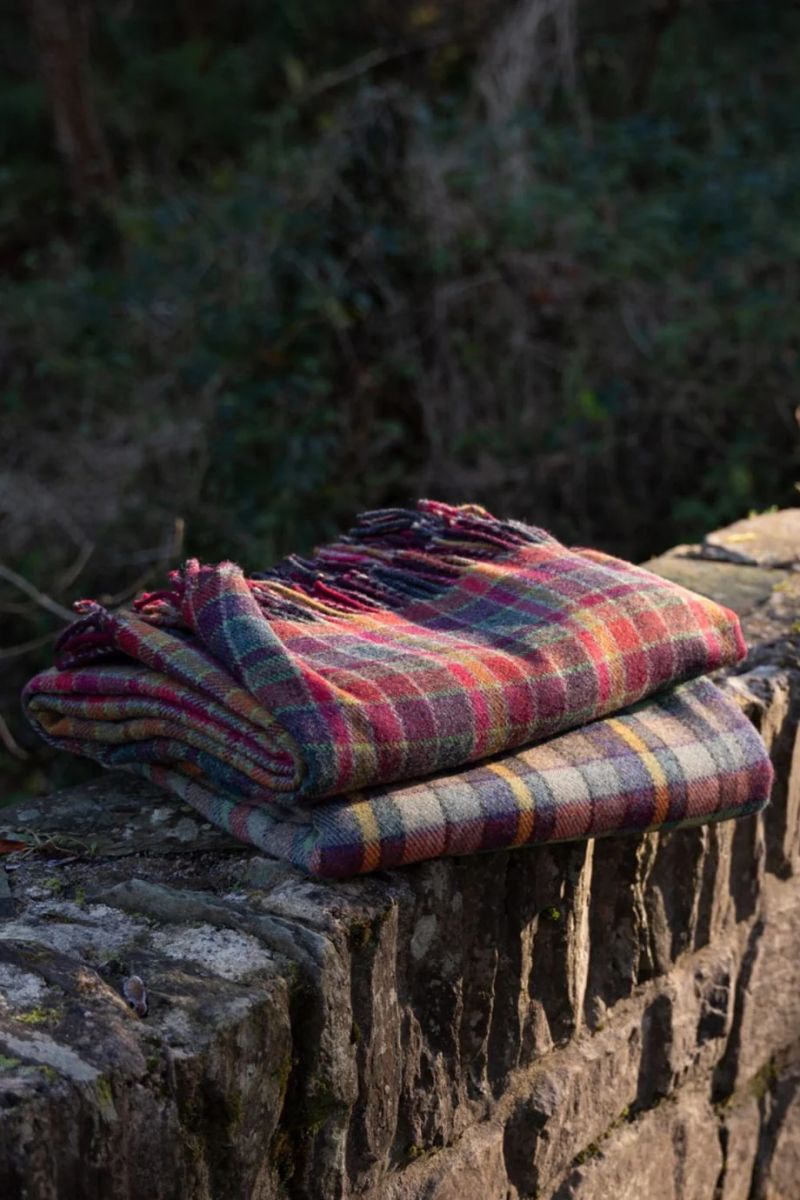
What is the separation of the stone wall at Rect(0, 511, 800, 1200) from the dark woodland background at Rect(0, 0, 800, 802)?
2.01 metres

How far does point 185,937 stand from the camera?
1351mm

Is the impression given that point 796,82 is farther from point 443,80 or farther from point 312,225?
point 312,225

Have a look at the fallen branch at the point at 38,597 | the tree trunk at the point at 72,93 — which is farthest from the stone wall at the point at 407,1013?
the tree trunk at the point at 72,93

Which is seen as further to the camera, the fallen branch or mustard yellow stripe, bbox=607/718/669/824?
the fallen branch

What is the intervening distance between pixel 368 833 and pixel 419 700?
0.15 meters

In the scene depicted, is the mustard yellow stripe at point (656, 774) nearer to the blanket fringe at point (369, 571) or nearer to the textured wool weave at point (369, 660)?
the textured wool weave at point (369, 660)

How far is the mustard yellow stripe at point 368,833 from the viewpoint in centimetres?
139

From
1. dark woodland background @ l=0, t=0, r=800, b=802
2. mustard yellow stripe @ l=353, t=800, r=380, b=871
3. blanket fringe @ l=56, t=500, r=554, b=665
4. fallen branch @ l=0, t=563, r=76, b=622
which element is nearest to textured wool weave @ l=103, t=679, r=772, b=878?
mustard yellow stripe @ l=353, t=800, r=380, b=871

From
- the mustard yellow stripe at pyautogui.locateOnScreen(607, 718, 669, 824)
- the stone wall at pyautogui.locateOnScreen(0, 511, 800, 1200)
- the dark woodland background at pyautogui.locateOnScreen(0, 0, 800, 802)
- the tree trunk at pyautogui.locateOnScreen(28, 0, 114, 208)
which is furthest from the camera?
the tree trunk at pyautogui.locateOnScreen(28, 0, 114, 208)

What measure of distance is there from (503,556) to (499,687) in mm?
368

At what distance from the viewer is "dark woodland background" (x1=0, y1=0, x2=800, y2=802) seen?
482 cm

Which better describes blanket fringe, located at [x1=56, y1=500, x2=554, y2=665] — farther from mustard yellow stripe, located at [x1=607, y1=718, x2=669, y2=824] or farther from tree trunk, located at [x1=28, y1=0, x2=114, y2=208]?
tree trunk, located at [x1=28, y1=0, x2=114, y2=208]

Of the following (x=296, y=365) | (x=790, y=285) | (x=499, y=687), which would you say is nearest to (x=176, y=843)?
(x=499, y=687)

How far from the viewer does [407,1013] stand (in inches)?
57.9
